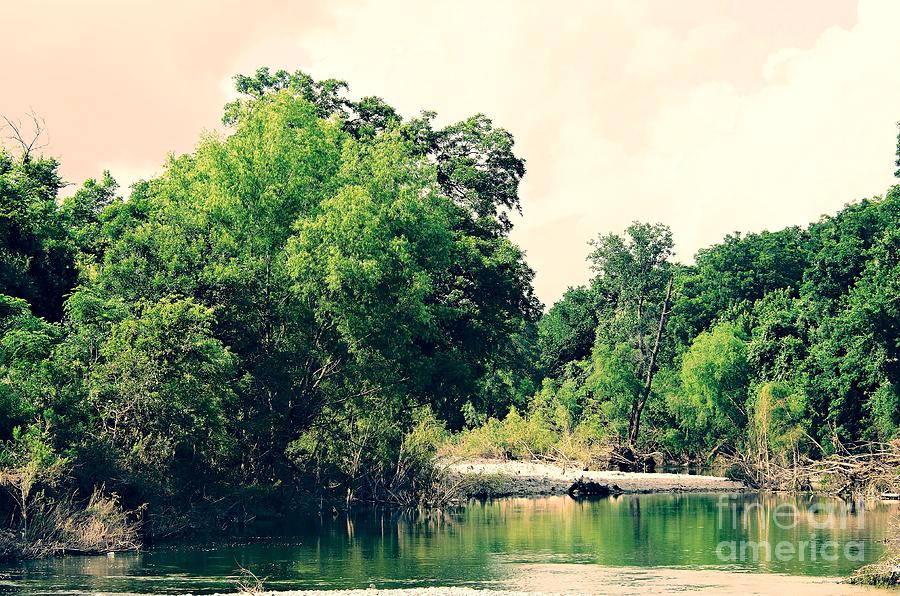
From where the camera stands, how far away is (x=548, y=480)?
63.2 metres

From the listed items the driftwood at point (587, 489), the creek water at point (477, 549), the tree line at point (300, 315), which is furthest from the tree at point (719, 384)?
the creek water at point (477, 549)

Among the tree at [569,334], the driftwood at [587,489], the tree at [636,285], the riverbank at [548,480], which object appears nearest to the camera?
the driftwood at [587,489]

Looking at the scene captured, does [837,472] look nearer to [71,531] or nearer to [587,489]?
[587,489]

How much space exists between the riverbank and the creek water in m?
7.90

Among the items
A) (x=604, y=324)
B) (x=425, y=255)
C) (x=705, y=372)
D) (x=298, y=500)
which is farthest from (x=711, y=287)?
(x=298, y=500)

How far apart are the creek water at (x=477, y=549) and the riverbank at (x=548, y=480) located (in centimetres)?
790

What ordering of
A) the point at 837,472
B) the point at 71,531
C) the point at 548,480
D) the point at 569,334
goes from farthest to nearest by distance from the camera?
the point at 569,334 < the point at 548,480 < the point at 837,472 < the point at 71,531

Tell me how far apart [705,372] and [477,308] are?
26.1 meters

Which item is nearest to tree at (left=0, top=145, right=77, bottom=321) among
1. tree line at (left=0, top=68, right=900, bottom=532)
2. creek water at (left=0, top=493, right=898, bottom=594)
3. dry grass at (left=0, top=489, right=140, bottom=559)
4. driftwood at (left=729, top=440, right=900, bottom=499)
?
tree line at (left=0, top=68, right=900, bottom=532)

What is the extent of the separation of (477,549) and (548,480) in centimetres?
2687

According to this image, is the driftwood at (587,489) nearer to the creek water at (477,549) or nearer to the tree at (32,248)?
the creek water at (477,549)

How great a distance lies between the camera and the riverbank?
196 ft

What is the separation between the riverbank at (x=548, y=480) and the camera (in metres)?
59.7

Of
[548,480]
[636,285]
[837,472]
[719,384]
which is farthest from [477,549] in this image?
[636,285]
